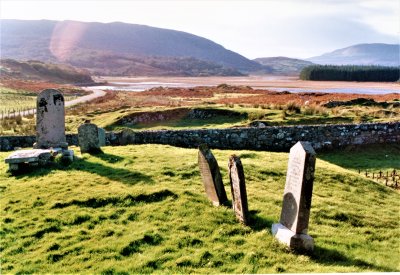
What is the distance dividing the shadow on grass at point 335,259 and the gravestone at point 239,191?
5.89 ft

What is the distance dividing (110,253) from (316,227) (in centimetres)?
489

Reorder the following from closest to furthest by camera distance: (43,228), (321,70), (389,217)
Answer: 1. (43,228)
2. (389,217)
3. (321,70)

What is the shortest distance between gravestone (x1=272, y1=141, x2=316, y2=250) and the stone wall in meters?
15.1

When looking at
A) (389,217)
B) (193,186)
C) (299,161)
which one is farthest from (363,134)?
(299,161)

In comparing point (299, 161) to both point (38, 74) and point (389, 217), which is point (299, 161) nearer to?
point (389, 217)

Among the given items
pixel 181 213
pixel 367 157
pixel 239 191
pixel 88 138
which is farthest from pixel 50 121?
pixel 367 157

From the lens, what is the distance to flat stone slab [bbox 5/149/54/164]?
47.2ft

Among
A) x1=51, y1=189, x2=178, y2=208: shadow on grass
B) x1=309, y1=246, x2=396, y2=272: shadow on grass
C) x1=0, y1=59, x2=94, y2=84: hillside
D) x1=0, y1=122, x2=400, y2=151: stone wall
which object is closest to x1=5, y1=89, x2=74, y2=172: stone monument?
x1=51, y1=189, x2=178, y2=208: shadow on grass

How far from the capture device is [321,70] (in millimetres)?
153375

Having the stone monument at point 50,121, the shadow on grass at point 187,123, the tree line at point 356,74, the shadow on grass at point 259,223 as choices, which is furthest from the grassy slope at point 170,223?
the tree line at point 356,74

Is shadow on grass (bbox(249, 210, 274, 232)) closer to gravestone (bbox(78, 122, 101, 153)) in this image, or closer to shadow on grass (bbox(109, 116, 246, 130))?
gravestone (bbox(78, 122, 101, 153))

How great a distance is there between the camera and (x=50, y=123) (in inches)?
669

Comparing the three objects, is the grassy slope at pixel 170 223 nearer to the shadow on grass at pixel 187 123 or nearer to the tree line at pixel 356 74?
the shadow on grass at pixel 187 123

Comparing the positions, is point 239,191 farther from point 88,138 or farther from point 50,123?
point 50,123
